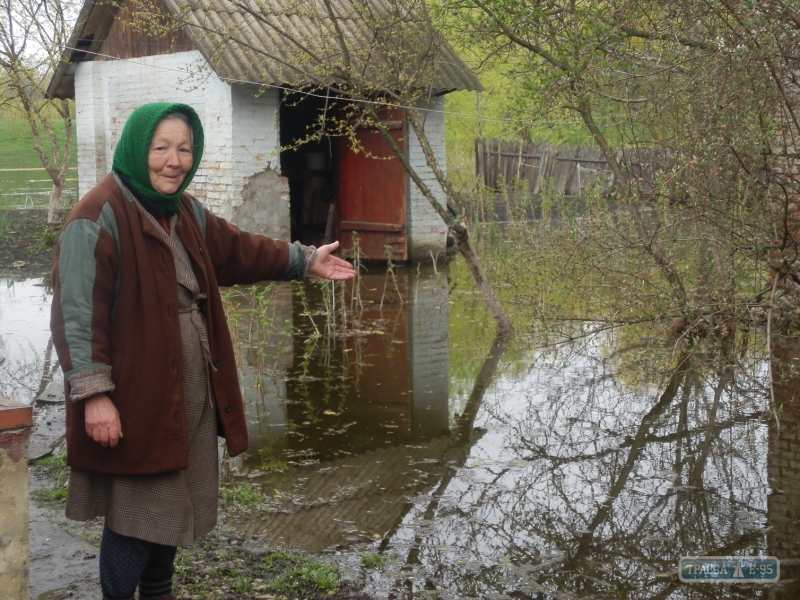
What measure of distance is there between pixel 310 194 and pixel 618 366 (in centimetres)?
933

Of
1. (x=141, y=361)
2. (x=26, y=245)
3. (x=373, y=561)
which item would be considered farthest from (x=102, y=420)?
(x=26, y=245)

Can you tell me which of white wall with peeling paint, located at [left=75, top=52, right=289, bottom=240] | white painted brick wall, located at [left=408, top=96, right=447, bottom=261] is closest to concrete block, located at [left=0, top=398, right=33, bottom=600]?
white wall with peeling paint, located at [left=75, top=52, right=289, bottom=240]

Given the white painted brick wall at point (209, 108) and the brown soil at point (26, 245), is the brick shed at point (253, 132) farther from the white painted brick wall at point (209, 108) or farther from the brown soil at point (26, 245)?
the brown soil at point (26, 245)

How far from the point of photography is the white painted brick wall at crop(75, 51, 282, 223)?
11883 millimetres

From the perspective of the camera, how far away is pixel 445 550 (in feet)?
13.2

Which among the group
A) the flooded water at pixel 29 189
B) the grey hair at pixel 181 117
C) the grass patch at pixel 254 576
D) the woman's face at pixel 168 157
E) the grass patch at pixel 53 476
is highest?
the flooded water at pixel 29 189

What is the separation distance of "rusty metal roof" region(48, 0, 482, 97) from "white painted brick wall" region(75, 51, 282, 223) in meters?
0.44

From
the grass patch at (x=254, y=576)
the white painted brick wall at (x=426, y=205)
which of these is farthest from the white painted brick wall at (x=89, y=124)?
the grass patch at (x=254, y=576)

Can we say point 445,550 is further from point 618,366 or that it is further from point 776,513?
point 618,366

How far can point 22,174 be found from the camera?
106ft

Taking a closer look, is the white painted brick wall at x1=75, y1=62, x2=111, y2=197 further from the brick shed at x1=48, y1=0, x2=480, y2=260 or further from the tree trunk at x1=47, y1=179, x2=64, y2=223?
the tree trunk at x1=47, y1=179, x2=64, y2=223

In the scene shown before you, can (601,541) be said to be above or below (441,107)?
below

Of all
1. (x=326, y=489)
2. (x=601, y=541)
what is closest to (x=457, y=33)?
(x=326, y=489)

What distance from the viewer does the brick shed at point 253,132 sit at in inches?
467
